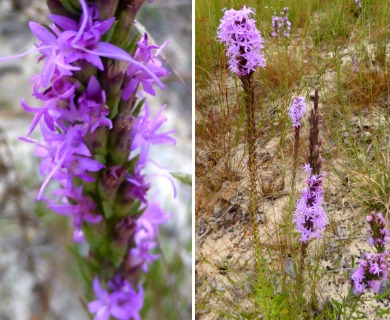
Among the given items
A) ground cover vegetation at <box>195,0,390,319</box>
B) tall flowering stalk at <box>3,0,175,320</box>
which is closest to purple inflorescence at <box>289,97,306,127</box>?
ground cover vegetation at <box>195,0,390,319</box>

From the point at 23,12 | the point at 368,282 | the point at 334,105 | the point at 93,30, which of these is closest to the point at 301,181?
the point at 334,105

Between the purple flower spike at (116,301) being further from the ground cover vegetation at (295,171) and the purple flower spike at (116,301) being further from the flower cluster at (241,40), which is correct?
the flower cluster at (241,40)

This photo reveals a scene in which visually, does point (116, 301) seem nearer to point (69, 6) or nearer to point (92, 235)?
point (92, 235)

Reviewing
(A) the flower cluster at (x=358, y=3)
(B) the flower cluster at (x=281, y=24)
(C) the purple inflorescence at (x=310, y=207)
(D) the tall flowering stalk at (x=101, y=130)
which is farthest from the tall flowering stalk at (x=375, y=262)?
(A) the flower cluster at (x=358, y=3)

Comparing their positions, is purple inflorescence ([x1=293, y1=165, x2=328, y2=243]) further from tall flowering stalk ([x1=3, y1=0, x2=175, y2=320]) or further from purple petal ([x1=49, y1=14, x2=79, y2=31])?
purple petal ([x1=49, y1=14, x2=79, y2=31])

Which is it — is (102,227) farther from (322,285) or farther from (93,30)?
(322,285)

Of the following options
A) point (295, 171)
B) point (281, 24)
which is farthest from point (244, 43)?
point (281, 24)
